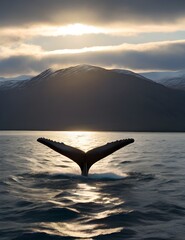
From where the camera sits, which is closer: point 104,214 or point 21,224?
point 21,224

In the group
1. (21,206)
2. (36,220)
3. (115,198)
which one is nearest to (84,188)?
(115,198)

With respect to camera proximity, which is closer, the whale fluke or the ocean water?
the ocean water

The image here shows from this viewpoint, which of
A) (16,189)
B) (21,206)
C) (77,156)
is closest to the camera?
(21,206)

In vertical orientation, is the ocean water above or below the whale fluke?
below

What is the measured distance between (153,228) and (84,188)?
18.6 feet

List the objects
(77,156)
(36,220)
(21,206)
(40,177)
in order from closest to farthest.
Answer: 1. (36,220)
2. (21,206)
3. (77,156)
4. (40,177)

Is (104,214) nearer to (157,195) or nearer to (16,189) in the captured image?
(157,195)

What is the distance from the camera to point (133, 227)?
945 cm

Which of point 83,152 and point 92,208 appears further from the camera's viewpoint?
point 83,152

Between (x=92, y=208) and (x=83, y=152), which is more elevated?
(x=83, y=152)

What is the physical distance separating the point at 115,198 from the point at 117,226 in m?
3.32

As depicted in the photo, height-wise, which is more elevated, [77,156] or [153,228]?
[77,156]

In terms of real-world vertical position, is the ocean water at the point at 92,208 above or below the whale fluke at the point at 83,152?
below

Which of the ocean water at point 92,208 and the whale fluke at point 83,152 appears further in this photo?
the whale fluke at point 83,152
